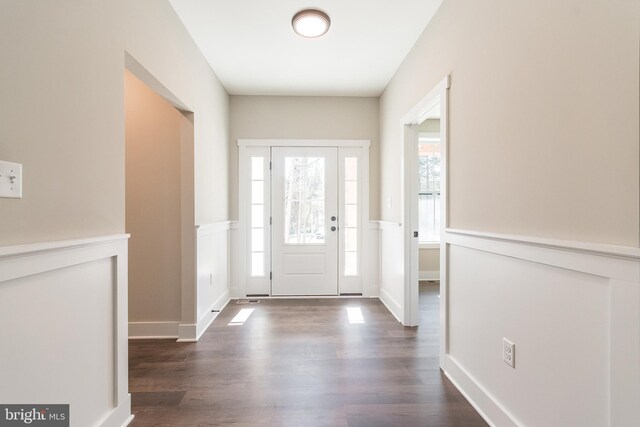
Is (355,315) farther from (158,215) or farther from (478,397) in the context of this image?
(158,215)

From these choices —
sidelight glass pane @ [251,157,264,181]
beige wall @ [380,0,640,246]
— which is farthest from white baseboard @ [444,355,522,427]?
sidelight glass pane @ [251,157,264,181]

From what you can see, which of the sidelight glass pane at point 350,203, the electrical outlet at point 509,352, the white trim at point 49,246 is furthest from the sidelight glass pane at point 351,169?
the white trim at point 49,246

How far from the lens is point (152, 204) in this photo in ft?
9.28

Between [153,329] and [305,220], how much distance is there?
2084 mm

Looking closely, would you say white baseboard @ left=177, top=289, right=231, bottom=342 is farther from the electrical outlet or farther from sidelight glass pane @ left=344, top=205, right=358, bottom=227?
the electrical outlet

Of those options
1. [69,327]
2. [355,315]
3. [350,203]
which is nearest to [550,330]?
[69,327]

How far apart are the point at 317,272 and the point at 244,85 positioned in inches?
98.7

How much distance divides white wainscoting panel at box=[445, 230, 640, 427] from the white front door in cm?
231

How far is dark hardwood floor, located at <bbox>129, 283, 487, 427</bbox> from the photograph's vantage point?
1738mm

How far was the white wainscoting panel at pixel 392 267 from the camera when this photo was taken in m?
3.24

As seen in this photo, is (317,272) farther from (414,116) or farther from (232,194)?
(414,116)

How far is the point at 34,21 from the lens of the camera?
112 cm

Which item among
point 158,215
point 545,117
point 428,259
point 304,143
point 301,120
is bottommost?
point 428,259

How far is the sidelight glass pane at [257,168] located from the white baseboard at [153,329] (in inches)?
79.1
